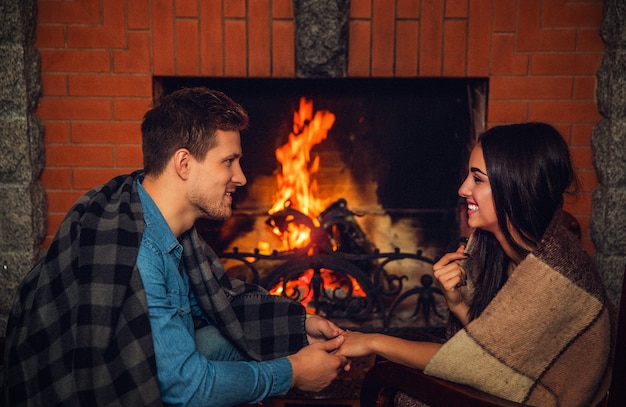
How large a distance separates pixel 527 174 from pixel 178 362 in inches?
46.6

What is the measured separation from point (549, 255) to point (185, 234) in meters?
1.22

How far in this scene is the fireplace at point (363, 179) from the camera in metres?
2.89

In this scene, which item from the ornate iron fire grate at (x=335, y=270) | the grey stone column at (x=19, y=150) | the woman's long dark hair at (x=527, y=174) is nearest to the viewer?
the woman's long dark hair at (x=527, y=174)

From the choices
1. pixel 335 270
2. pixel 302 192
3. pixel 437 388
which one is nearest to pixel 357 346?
pixel 437 388

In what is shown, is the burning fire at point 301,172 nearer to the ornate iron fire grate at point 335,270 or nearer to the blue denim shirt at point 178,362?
the ornate iron fire grate at point 335,270

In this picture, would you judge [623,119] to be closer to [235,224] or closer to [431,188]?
[431,188]

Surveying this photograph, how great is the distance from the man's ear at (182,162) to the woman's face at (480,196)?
36.1 inches

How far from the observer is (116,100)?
2584 mm

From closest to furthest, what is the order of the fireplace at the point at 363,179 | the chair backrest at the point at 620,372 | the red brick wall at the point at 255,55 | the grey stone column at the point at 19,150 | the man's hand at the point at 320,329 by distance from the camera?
the chair backrest at the point at 620,372, the man's hand at the point at 320,329, the grey stone column at the point at 19,150, the red brick wall at the point at 255,55, the fireplace at the point at 363,179

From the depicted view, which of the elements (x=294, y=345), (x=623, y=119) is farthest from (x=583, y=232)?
(x=294, y=345)

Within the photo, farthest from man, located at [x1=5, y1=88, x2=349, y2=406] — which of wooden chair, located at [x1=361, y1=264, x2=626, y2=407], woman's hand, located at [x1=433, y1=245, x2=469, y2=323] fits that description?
woman's hand, located at [x1=433, y1=245, x2=469, y2=323]

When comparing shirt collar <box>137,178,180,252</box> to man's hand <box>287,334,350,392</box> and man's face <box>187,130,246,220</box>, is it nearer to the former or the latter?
man's face <box>187,130,246,220</box>

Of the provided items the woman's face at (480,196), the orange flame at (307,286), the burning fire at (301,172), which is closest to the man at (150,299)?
the woman's face at (480,196)

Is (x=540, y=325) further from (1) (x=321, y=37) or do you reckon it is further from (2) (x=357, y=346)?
(1) (x=321, y=37)
